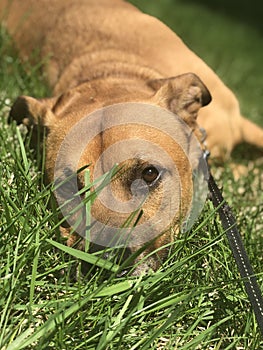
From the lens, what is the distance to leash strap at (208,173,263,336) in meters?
2.48

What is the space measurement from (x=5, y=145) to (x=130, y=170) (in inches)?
31.4

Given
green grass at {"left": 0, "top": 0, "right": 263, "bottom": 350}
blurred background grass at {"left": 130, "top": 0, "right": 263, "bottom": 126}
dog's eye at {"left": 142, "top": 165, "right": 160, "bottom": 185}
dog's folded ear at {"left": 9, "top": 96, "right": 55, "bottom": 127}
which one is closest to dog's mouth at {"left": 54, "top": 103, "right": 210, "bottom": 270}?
dog's eye at {"left": 142, "top": 165, "right": 160, "bottom": 185}

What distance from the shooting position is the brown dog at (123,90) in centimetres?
297

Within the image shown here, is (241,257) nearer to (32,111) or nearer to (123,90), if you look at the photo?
(123,90)

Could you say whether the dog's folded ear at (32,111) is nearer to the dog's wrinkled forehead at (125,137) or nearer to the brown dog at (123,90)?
the brown dog at (123,90)

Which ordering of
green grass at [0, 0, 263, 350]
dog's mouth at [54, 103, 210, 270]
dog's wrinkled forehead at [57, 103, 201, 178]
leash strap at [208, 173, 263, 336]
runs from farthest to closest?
dog's wrinkled forehead at [57, 103, 201, 178] → dog's mouth at [54, 103, 210, 270] → leash strap at [208, 173, 263, 336] → green grass at [0, 0, 263, 350]

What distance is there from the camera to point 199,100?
3.52 m

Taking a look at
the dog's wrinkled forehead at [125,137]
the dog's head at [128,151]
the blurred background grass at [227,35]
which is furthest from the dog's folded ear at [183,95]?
the blurred background grass at [227,35]

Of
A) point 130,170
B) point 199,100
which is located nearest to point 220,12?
point 199,100

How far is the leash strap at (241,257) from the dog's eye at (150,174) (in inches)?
10.5

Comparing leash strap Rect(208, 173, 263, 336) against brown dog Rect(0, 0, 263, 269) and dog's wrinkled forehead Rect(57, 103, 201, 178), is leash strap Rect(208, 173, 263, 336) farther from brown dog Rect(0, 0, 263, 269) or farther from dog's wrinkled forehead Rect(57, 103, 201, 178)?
dog's wrinkled forehead Rect(57, 103, 201, 178)

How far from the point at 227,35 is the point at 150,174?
6.35 metres

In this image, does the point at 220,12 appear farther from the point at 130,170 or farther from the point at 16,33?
the point at 130,170

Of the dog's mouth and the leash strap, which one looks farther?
the dog's mouth
